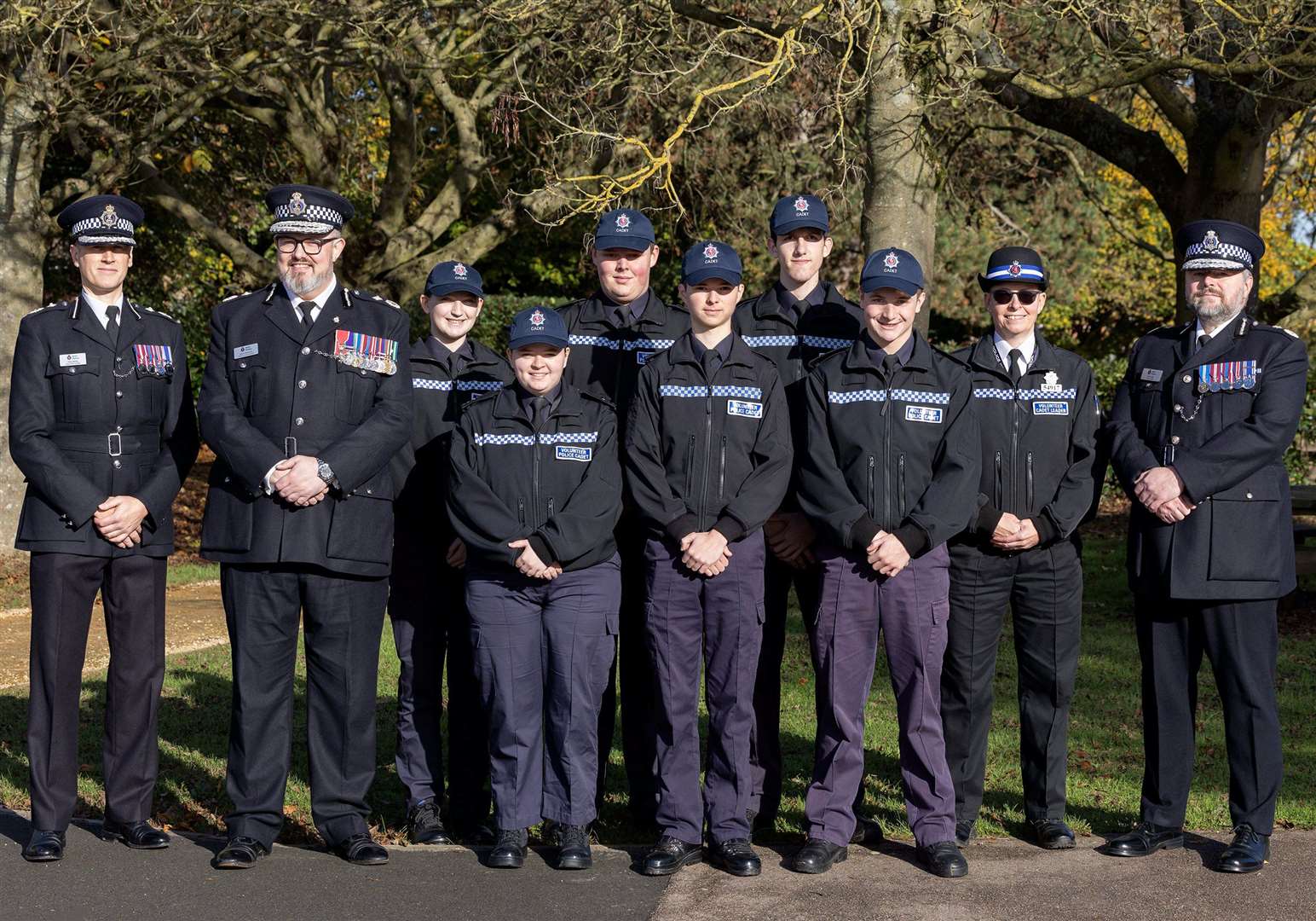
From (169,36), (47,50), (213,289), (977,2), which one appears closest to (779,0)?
(977,2)

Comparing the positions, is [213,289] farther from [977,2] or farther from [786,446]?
[786,446]

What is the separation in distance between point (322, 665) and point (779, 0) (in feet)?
25.1

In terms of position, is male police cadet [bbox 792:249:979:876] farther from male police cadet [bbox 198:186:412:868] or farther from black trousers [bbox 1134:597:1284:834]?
male police cadet [bbox 198:186:412:868]

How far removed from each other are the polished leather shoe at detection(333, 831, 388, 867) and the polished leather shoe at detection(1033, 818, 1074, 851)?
237cm

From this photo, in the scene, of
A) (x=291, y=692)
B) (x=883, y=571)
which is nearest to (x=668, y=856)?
(x=883, y=571)

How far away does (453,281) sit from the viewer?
5.88 meters

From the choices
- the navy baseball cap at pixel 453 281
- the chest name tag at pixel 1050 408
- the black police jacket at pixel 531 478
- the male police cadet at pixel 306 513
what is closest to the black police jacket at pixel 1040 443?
the chest name tag at pixel 1050 408

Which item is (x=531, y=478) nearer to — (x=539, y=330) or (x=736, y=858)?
(x=539, y=330)

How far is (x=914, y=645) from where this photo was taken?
520 cm

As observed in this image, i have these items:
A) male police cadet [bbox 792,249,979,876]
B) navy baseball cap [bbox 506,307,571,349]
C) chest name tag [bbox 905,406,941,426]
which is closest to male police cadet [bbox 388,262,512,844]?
navy baseball cap [bbox 506,307,571,349]

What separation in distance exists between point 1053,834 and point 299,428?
10.1 feet

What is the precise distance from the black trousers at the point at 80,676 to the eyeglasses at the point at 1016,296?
329 centimetres

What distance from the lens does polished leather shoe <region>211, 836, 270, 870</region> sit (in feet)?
16.8

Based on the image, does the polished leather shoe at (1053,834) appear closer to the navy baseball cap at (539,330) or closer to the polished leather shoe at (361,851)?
the polished leather shoe at (361,851)
